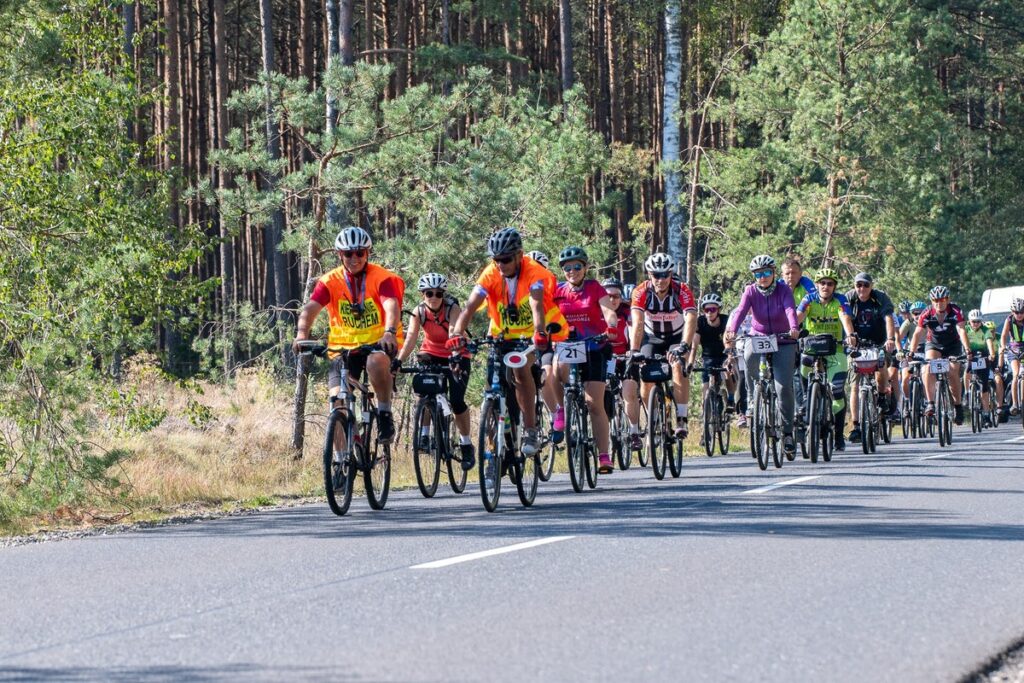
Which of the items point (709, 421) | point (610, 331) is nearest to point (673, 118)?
point (709, 421)

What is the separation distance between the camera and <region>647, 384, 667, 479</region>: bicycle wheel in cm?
1523

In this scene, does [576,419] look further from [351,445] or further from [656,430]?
[351,445]

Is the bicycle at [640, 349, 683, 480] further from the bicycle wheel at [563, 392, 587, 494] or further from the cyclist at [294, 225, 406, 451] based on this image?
the cyclist at [294, 225, 406, 451]

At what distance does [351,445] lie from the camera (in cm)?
1170

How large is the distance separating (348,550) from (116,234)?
5.42m

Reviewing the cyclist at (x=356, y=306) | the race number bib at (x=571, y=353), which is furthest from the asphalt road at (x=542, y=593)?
the race number bib at (x=571, y=353)

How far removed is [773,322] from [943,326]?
332 inches

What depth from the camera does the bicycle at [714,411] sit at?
19.9 meters

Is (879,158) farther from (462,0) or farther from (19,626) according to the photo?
(19,626)

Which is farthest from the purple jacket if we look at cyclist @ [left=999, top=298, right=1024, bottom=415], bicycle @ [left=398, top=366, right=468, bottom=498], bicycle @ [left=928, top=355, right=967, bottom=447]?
cyclist @ [left=999, top=298, right=1024, bottom=415]

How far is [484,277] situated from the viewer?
12.5 metres

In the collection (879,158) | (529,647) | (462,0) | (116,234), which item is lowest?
(529,647)

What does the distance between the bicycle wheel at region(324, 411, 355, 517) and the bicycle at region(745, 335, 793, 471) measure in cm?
568

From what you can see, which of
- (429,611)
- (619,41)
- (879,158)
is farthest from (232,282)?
(429,611)
